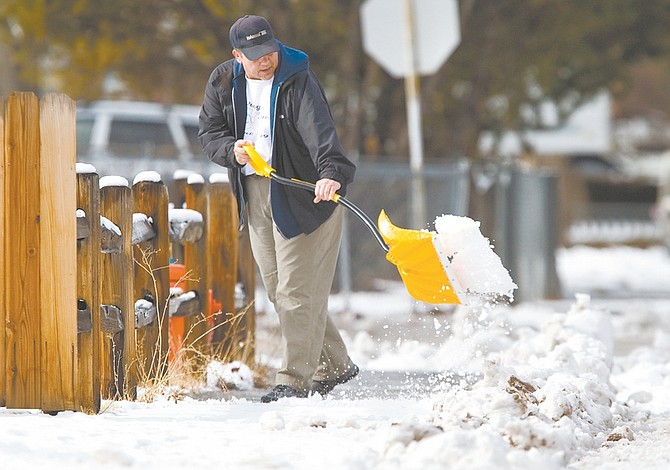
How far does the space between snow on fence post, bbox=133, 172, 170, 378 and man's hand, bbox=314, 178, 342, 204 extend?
97 centimetres

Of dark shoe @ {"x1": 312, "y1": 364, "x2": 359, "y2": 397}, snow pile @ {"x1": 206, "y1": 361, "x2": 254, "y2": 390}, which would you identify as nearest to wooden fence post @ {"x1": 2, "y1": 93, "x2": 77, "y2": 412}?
snow pile @ {"x1": 206, "y1": 361, "x2": 254, "y2": 390}

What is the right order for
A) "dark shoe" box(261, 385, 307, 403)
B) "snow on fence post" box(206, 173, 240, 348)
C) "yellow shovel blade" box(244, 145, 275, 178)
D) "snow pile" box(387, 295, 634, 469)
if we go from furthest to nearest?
1. "snow on fence post" box(206, 173, 240, 348)
2. "dark shoe" box(261, 385, 307, 403)
3. "yellow shovel blade" box(244, 145, 275, 178)
4. "snow pile" box(387, 295, 634, 469)

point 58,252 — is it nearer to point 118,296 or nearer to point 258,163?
point 118,296

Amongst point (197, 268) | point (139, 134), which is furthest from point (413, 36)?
point (197, 268)

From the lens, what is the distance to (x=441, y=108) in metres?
19.0

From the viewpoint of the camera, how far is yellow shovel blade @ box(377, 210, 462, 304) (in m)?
6.48

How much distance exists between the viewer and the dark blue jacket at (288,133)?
6.74 metres

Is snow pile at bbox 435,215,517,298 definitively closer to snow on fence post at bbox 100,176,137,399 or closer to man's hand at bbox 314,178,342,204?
man's hand at bbox 314,178,342,204

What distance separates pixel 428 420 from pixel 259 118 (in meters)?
1.96

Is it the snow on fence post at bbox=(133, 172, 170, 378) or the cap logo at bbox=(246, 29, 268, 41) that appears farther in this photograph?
the snow on fence post at bbox=(133, 172, 170, 378)

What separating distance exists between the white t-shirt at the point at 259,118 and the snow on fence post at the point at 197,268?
1.04 meters

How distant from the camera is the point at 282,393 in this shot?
691cm

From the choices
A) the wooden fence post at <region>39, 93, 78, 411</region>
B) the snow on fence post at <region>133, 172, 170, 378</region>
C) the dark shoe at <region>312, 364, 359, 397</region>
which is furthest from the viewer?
the dark shoe at <region>312, 364, 359, 397</region>

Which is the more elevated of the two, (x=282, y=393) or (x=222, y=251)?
(x=222, y=251)
